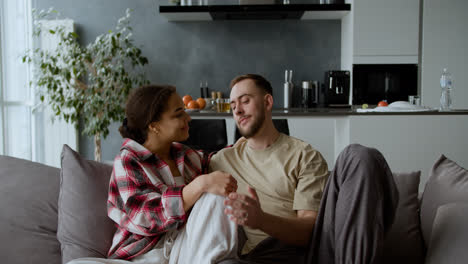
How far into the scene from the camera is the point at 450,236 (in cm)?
150

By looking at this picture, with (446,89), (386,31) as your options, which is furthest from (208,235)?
(386,31)

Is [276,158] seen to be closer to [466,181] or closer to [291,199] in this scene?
[291,199]

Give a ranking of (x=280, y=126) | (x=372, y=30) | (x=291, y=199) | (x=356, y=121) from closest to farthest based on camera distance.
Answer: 1. (x=291, y=199)
2. (x=280, y=126)
3. (x=356, y=121)
4. (x=372, y=30)

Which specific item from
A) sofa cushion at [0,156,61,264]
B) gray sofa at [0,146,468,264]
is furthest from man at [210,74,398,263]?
sofa cushion at [0,156,61,264]

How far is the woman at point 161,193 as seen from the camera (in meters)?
1.49

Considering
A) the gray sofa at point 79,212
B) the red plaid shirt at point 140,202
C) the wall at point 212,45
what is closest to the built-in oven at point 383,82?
the wall at point 212,45

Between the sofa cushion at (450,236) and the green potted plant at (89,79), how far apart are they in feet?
11.5

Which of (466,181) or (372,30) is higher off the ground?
(372,30)

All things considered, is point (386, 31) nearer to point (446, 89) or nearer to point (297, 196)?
point (446, 89)

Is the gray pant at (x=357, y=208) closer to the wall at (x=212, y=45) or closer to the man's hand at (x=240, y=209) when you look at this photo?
the man's hand at (x=240, y=209)

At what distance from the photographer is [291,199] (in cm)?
182

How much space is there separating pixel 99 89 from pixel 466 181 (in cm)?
366

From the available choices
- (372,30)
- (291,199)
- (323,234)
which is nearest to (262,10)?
(372,30)

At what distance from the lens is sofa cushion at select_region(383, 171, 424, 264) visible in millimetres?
1753
